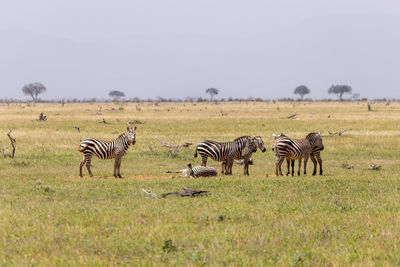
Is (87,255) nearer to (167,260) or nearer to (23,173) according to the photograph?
(167,260)

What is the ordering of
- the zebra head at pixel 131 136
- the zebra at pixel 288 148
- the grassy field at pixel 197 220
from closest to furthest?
the grassy field at pixel 197 220 < the zebra at pixel 288 148 < the zebra head at pixel 131 136

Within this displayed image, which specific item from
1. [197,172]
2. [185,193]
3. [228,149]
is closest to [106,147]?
[197,172]

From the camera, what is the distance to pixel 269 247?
9.80 metres

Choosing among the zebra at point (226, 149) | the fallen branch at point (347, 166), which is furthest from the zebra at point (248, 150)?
the fallen branch at point (347, 166)

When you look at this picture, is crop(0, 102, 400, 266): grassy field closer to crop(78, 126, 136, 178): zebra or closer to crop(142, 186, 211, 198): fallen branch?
crop(142, 186, 211, 198): fallen branch

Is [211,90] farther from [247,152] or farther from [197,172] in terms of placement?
[197,172]

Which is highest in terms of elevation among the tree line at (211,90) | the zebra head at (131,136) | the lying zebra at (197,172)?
the tree line at (211,90)

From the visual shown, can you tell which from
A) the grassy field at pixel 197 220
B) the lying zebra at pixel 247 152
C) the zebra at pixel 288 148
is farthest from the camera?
the lying zebra at pixel 247 152

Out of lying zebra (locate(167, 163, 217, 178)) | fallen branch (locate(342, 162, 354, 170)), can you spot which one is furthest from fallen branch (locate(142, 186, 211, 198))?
fallen branch (locate(342, 162, 354, 170))

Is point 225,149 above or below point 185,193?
above

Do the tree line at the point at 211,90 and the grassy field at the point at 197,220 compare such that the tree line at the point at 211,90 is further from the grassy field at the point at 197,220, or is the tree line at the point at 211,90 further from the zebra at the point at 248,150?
the grassy field at the point at 197,220

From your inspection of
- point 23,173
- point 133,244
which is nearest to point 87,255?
point 133,244

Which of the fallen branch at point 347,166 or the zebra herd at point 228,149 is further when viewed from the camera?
the fallen branch at point 347,166

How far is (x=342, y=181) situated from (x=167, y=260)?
10861 mm
